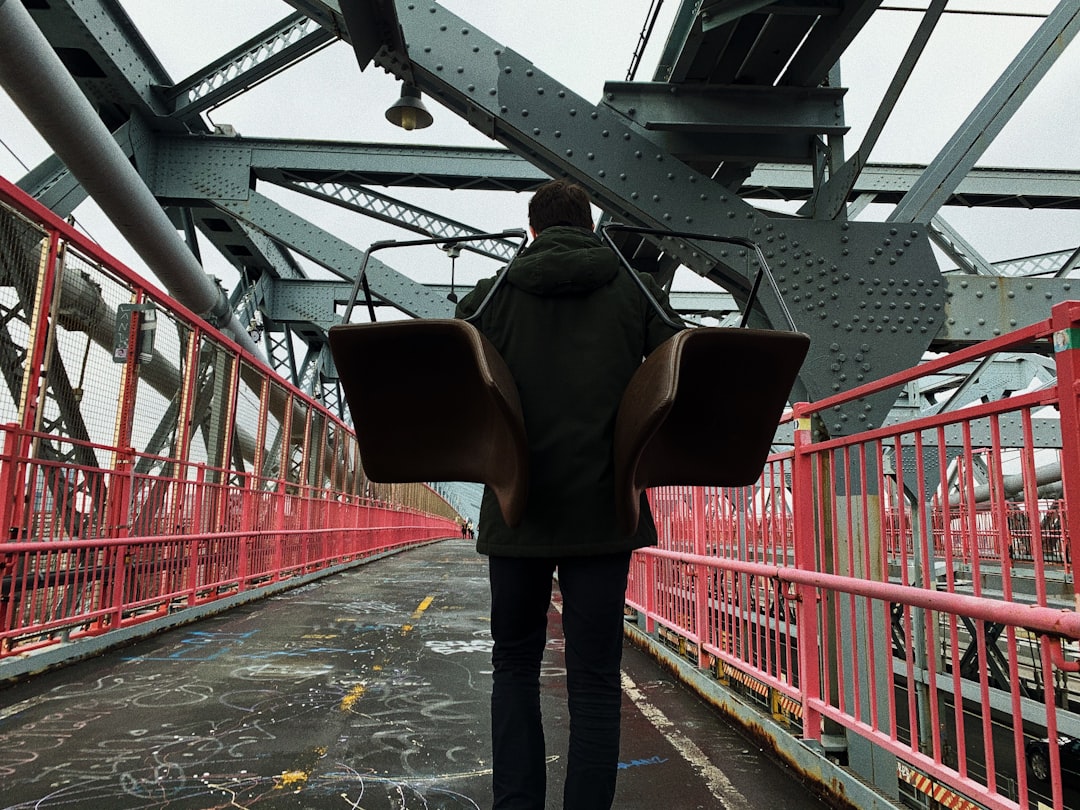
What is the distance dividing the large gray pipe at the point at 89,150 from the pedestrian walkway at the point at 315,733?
5668mm

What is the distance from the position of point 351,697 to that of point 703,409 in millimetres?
3293

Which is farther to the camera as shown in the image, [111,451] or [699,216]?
[111,451]

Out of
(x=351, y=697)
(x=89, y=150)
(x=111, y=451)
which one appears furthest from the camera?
(x=89, y=150)

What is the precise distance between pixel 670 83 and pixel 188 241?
12453 millimetres

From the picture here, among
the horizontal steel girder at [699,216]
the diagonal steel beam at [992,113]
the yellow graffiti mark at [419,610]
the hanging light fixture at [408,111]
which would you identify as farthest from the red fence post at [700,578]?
the hanging light fixture at [408,111]

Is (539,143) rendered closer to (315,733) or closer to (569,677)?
(315,733)

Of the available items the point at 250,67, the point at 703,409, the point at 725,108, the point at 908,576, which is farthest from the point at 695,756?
the point at 250,67

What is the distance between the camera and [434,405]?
7.14ft

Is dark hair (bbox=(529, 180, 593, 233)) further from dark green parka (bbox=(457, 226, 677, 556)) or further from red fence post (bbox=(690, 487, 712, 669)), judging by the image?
red fence post (bbox=(690, 487, 712, 669))

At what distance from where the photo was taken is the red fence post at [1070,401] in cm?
196

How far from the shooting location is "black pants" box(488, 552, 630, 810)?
6.64ft

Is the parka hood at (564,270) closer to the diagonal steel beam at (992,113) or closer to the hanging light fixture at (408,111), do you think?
the diagonal steel beam at (992,113)

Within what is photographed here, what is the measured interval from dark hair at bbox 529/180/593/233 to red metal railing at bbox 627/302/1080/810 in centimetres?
130

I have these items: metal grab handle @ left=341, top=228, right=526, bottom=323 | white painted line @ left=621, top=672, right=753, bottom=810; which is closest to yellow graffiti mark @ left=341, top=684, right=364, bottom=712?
white painted line @ left=621, top=672, right=753, bottom=810
